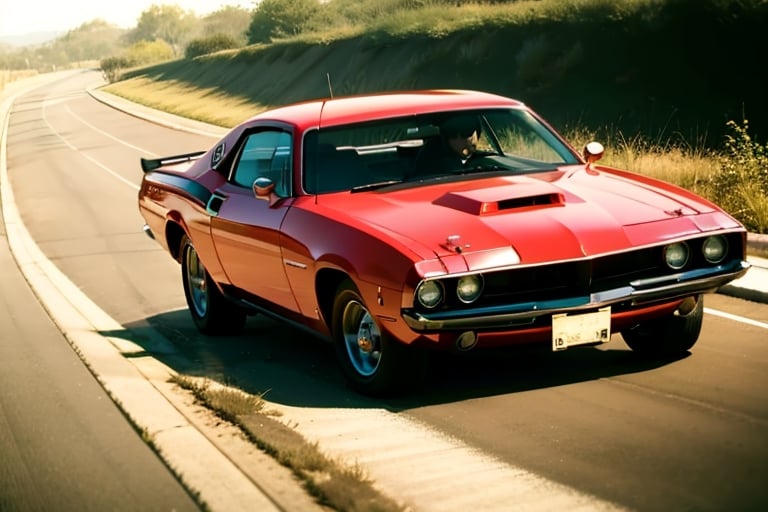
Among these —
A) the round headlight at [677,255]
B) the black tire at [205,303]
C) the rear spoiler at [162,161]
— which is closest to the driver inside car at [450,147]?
the round headlight at [677,255]

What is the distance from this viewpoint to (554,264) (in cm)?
649

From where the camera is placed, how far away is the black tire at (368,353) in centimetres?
686

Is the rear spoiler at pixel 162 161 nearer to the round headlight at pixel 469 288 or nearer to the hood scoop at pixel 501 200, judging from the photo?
the hood scoop at pixel 501 200

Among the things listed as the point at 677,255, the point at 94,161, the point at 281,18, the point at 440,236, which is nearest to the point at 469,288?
the point at 440,236

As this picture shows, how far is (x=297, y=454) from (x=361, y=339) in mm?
1553

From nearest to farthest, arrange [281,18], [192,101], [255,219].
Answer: [255,219], [192,101], [281,18]

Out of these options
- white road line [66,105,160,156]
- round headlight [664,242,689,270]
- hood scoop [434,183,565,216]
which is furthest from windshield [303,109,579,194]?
white road line [66,105,160,156]

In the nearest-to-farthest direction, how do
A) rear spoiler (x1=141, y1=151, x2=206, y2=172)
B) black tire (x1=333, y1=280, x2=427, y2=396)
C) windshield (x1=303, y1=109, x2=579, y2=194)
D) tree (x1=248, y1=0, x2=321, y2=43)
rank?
black tire (x1=333, y1=280, x2=427, y2=396) < windshield (x1=303, y1=109, x2=579, y2=194) < rear spoiler (x1=141, y1=151, x2=206, y2=172) < tree (x1=248, y1=0, x2=321, y2=43)

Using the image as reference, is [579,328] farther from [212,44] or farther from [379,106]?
[212,44]

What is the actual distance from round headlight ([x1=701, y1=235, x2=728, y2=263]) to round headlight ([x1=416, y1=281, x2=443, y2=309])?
1.58 m

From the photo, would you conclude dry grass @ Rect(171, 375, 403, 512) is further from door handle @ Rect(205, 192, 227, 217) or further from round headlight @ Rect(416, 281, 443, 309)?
door handle @ Rect(205, 192, 227, 217)

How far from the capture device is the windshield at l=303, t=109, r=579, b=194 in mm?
7891

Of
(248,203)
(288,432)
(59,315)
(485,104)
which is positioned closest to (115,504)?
(288,432)

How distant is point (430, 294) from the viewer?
255 inches
